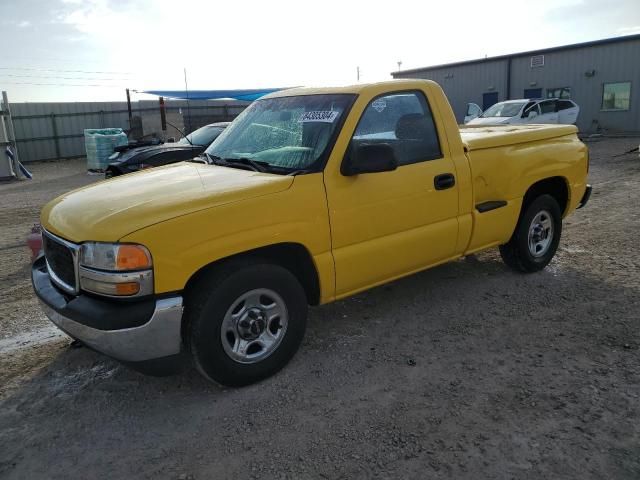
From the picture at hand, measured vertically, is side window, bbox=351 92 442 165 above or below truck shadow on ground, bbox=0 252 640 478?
above

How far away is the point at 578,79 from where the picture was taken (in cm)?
2573

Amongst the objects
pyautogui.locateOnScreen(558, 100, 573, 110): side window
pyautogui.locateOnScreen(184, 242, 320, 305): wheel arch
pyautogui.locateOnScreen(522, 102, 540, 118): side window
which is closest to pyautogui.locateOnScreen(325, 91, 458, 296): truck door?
pyautogui.locateOnScreen(184, 242, 320, 305): wheel arch

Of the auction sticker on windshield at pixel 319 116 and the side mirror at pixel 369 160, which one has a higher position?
the auction sticker on windshield at pixel 319 116

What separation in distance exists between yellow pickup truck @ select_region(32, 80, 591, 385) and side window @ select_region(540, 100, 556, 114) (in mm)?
16450

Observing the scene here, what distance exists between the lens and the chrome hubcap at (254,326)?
3309 mm

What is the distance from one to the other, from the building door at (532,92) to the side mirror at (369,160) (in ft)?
88.0

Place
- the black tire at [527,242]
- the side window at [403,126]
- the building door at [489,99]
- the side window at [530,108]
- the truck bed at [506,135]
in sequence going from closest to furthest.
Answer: the side window at [403,126], the truck bed at [506,135], the black tire at [527,242], the side window at [530,108], the building door at [489,99]

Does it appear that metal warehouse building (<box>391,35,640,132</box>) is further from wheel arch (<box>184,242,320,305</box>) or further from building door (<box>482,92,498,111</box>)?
wheel arch (<box>184,242,320,305</box>)

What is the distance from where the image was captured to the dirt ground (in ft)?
9.09

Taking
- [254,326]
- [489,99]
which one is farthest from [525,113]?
[254,326]

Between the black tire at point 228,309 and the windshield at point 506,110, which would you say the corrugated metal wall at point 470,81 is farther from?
the black tire at point 228,309

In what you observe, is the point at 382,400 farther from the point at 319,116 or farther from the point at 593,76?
the point at 593,76

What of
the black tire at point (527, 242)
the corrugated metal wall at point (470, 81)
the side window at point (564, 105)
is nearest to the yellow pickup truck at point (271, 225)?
the black tire at point (527, 242)

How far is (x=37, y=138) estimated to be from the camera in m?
23.2
